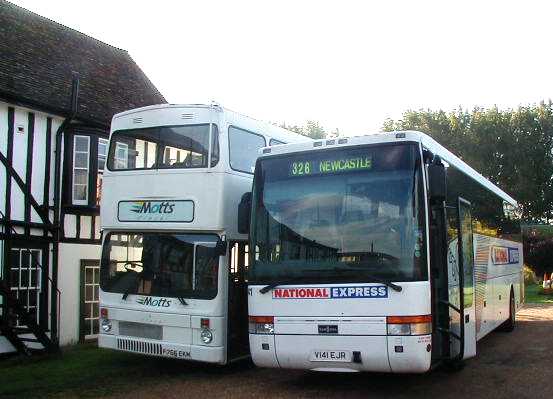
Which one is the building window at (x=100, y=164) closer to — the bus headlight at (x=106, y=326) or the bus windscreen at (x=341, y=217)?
the bus headlight at (x=106, y=326)

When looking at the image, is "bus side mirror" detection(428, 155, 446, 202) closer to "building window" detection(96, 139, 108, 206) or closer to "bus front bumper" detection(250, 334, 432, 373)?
"bus front bumper" detection(250, 334, 432, 373)

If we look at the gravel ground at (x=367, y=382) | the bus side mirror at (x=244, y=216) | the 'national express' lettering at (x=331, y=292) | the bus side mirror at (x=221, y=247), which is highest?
the bus side mirror at (x=244, y=216)

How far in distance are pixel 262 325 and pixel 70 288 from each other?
8000mm

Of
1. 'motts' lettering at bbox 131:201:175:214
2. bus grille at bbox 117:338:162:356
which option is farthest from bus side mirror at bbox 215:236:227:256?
bus grille at bbox 117:338:162:356

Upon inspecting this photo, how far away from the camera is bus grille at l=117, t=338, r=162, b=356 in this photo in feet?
32.6

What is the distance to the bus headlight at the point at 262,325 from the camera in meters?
8.39

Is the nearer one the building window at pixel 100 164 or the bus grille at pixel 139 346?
the bus grille at pixel 139 346

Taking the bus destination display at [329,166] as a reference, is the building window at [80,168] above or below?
above

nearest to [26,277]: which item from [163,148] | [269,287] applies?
[163,148]

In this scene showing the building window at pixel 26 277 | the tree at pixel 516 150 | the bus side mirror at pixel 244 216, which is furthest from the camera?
the tree at pixel 516 150

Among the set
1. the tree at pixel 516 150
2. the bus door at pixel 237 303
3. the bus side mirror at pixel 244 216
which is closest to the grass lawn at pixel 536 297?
the tree at pixel 516 150

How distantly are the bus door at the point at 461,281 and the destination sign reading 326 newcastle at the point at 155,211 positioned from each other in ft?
12.5

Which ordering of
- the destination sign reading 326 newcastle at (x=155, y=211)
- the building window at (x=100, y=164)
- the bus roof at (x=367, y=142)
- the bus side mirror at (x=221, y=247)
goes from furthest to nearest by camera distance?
the building window at (x=100, y=164)
the destination sign reading 326 newcastle at (x=155, y=211)
the bus side mirror at (x=221, y=247)
the bus roof at (x=367, y=142)

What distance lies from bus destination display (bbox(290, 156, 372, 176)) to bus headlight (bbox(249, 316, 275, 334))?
1.91m
